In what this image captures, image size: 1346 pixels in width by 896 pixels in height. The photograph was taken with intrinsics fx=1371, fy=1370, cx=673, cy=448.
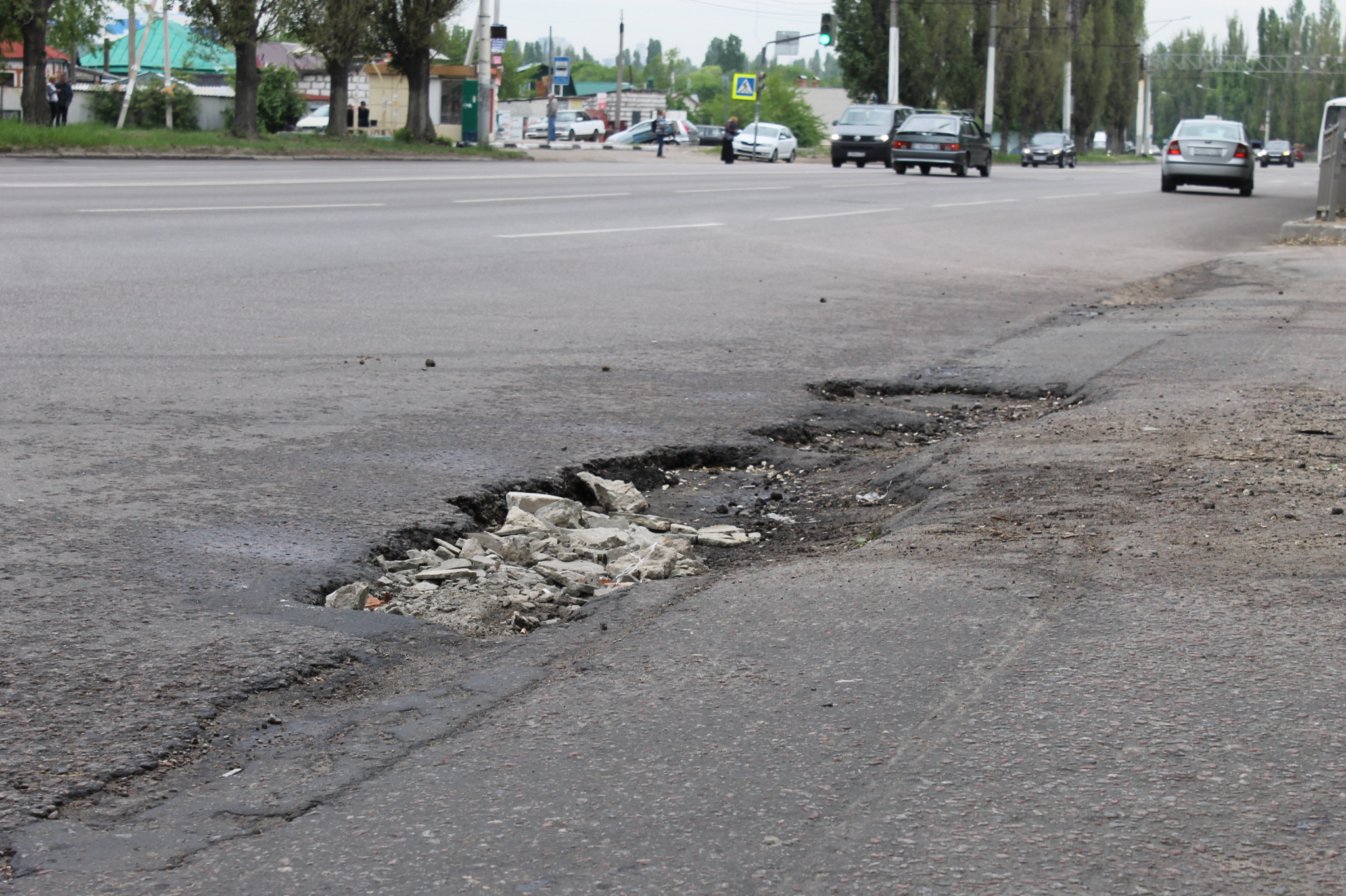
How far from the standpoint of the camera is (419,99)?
127 ft

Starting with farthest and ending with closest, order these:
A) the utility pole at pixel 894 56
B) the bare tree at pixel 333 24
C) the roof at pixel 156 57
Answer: the roof at pixel 156 57, the utility pole at pixel 894 56, the bare tree at pixel 333 24

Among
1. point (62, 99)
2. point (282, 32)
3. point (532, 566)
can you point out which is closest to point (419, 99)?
point (282, 32)

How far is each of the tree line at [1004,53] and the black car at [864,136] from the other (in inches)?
910

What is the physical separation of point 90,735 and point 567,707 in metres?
0.88

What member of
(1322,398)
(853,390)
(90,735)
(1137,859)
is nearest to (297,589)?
(90,735)

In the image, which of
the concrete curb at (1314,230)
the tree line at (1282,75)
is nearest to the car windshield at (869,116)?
the concrete curb at (1314,230)

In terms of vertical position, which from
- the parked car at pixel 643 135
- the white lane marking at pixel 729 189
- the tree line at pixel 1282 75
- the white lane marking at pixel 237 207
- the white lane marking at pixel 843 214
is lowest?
the white lane marking at pixel 237 207

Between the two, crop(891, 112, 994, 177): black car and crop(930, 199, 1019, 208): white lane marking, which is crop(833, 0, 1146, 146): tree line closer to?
crop(891, 112, 994, 177): black car

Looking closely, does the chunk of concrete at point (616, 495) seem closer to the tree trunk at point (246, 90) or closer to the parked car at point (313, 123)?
the tree trunk at point (246, 90)

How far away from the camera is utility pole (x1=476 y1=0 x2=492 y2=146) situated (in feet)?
118

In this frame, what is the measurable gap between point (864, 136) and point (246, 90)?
1650 centimetres

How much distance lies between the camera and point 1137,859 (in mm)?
2104

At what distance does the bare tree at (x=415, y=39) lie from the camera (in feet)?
125

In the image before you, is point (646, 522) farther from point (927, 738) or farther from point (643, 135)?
point (643, 135)
